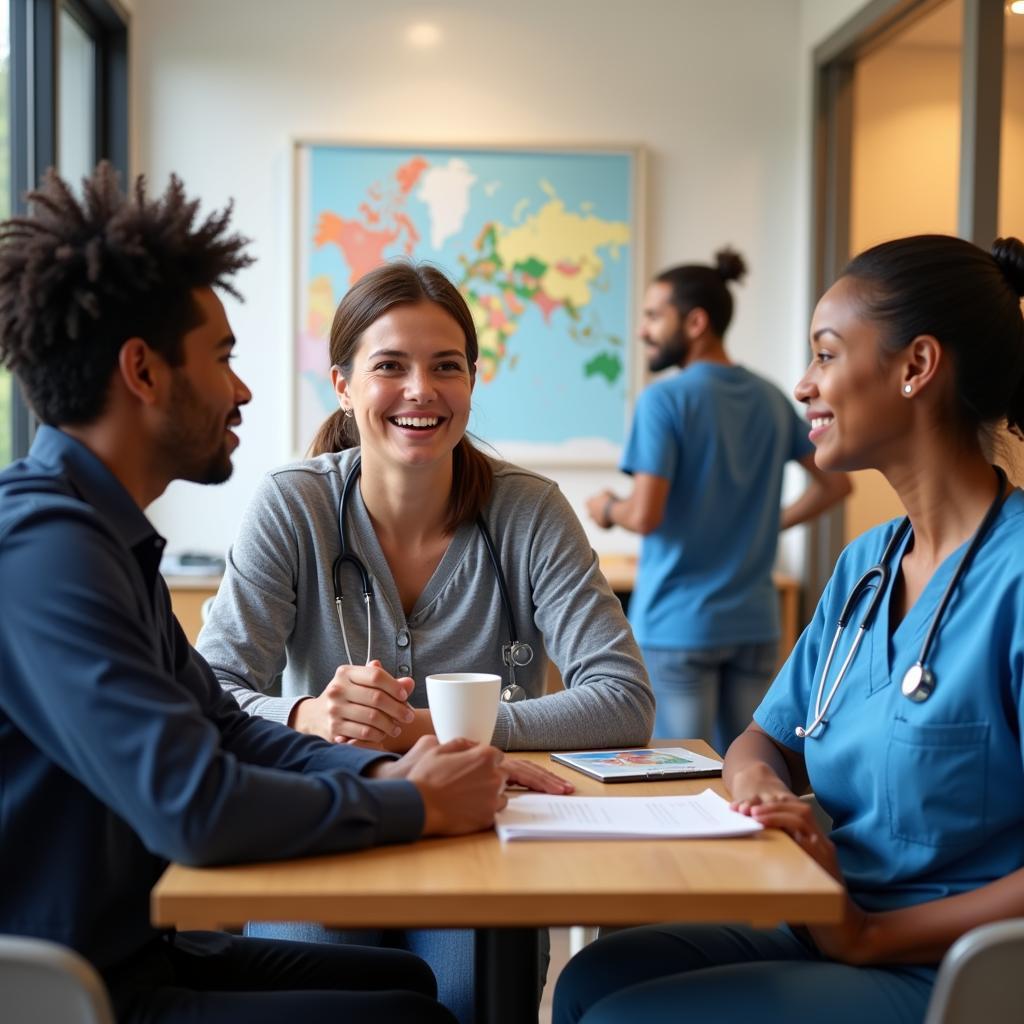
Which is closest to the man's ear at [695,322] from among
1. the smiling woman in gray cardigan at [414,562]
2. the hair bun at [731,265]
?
the hair bun at [731,265]

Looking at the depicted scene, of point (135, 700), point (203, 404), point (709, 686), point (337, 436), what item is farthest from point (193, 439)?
point (709, 686)

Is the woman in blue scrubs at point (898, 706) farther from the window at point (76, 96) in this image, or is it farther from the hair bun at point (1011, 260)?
the window at point (76, 96)

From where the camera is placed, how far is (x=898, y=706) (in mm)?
1371

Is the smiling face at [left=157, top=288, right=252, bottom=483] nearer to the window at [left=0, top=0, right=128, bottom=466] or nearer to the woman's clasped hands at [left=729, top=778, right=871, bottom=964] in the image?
the woman's clasped hands at [left=729, top=778, right=871, bottom=964]

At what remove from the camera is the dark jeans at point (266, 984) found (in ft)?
4.02

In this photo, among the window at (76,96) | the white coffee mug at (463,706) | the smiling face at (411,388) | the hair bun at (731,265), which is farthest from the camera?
the window at (76,96)

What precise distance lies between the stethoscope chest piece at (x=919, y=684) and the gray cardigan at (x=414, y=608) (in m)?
0.46

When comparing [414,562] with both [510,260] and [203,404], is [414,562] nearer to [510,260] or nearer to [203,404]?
[203,404]

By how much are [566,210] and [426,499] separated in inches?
105

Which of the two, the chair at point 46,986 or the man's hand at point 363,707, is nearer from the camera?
the chair at point 46,986

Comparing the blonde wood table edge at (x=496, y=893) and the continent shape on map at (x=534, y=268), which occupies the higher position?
the continent shape on map at (x=534, y=268)

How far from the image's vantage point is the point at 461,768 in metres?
1.26

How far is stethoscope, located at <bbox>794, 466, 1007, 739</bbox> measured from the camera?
1.35 m

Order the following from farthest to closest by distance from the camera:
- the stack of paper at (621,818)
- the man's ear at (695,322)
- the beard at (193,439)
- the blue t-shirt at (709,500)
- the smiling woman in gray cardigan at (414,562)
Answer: the man's ear at (695,322) < the blue t-shirt at (709,500) < the smiling woman in gray cardigan at (414,562) < the beard at (193,439) < the stack of paper at (621,818)
